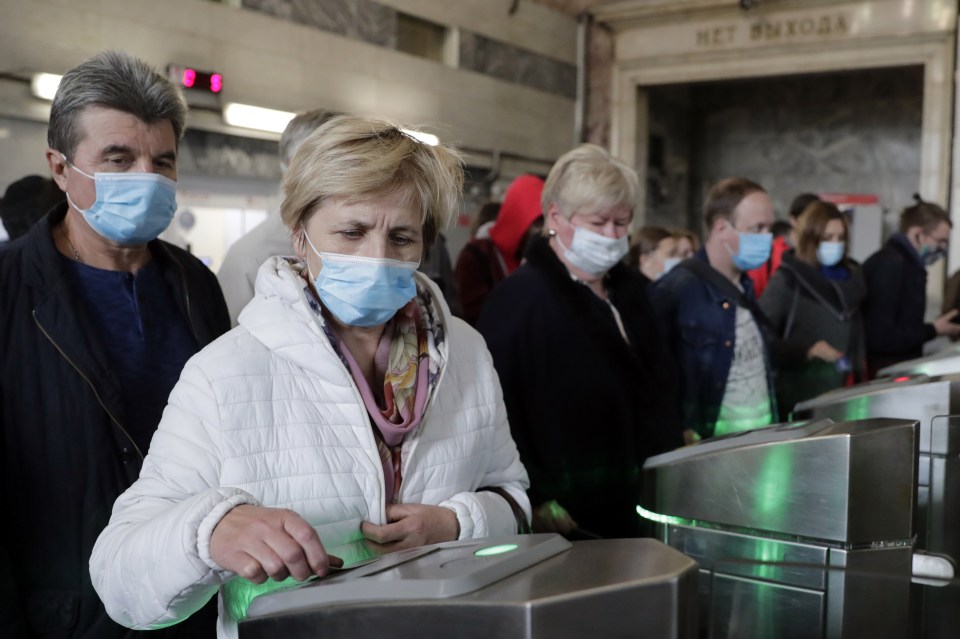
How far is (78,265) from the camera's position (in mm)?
1869

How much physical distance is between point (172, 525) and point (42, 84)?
16.0 ft

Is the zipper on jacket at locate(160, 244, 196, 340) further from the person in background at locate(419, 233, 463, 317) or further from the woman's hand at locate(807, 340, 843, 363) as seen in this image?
the woman's hand at locate(807, 340, 843, 363)

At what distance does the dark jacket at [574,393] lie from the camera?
7.96 feet

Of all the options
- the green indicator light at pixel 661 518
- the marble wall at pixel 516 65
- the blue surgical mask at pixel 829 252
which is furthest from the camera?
the marble wall at pixel 516 65

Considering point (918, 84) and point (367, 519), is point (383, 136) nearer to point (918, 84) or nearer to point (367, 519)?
point (367, 519)

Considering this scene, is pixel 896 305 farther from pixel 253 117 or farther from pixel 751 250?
pixel 253 117

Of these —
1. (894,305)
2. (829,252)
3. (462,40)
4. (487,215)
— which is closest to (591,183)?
(829,252)

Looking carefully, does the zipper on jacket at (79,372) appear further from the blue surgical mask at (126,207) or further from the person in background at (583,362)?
the person in background at (583,362)

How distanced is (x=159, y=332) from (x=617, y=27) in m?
9.97

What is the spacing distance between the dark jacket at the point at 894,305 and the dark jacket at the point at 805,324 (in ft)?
1.56

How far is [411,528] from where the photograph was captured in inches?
52.0

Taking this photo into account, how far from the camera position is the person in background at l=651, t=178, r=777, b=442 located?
3.01 m

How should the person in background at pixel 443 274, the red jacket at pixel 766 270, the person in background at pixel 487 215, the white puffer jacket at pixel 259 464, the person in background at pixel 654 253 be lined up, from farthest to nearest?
1. the person in background at pixel 654 253
2. the red jacket at pixel 766 270
3. the person in background at pixel 487 215
4. the person in background at pixel 443 274
5. the white puffer jacket at pixel 259 464

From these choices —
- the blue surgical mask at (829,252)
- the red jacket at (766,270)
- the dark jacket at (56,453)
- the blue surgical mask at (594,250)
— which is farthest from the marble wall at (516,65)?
the dark jacket at (56,453)
